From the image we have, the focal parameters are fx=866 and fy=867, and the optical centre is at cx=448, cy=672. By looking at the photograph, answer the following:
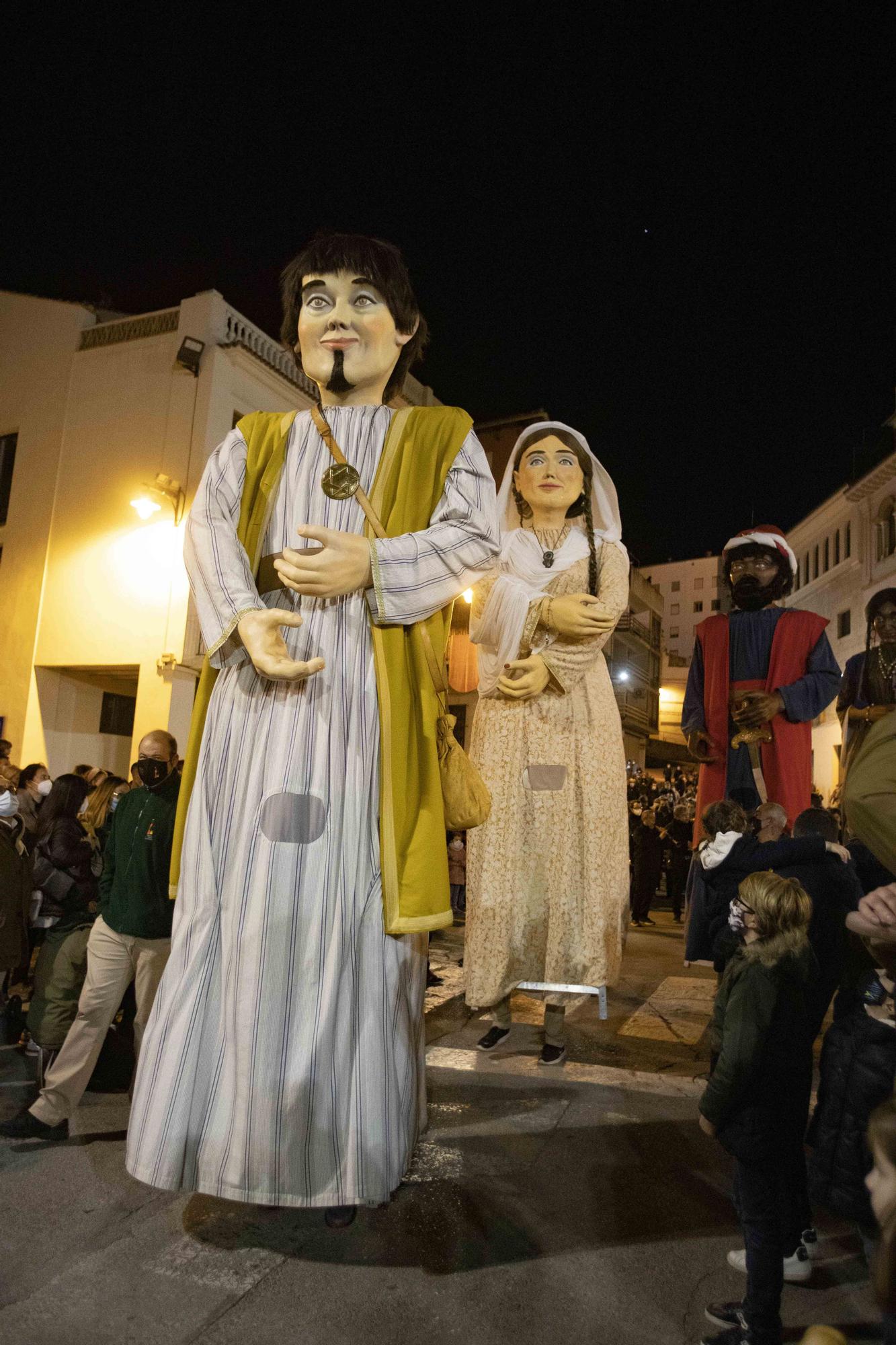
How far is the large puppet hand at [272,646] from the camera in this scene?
221cm

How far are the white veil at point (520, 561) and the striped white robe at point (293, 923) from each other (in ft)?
3.91

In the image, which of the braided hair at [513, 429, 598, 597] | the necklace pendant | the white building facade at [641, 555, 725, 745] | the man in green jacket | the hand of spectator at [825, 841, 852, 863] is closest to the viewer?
the necklace pendant

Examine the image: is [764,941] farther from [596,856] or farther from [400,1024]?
[596,856]

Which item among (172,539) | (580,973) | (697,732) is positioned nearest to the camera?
(580,973)

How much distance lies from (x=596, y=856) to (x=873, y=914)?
226 cm

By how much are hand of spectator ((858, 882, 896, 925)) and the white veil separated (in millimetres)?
2355

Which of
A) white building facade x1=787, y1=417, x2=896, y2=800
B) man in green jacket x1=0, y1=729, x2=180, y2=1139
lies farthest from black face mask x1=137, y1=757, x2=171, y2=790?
white building facade x1=787, y1=417, x2=896, y2=800

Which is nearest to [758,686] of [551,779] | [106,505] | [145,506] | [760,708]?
[760,708]

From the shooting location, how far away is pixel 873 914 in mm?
1496

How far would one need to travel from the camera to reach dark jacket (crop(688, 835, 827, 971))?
322 centimetres

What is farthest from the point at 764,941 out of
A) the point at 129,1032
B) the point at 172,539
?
the point at 172,539

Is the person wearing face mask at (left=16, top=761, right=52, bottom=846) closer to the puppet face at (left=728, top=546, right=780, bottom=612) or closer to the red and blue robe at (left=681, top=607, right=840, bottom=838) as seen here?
the red and blue robe at (left=681, top=607, right=840, bottom=838)

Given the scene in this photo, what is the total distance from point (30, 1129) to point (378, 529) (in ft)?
7.94

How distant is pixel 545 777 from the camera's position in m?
3.81
